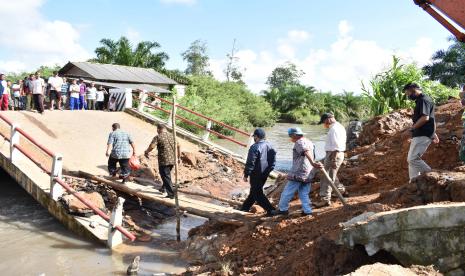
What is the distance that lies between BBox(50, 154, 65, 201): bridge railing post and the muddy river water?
0.63 meters

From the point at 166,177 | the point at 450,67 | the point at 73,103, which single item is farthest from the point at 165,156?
the point at 450,67

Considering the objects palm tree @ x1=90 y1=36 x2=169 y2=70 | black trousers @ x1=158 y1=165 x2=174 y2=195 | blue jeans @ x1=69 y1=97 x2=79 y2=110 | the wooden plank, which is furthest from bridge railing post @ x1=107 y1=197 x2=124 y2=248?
palm tree @ x1=90 y1=36 x2=169 y2=70

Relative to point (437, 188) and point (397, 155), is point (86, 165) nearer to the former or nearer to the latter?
point (397, 155)

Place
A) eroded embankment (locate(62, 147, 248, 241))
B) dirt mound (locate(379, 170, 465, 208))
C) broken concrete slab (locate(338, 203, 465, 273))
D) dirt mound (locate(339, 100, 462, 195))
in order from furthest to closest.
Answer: eroded embankment (locate(62, 147, 248, 241))
dirt mound (locate(339, 100, 462, 195))
dirt mound (locate(379, 170, 465, 208))
broken concrete slab (locate(338, 203, 465, 273))

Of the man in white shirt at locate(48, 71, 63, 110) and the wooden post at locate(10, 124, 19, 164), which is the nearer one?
the wooden post at locate(10, 124, 19, 164)

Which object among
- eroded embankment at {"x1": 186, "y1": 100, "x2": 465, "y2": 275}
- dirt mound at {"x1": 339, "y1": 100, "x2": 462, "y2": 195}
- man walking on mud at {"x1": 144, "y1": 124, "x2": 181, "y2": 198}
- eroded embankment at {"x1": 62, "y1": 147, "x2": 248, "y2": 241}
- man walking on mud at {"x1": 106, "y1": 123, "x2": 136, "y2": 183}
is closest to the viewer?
eroded embankment at {"x1": 186, "y1": 100, "x2": 465, "y2": 275}

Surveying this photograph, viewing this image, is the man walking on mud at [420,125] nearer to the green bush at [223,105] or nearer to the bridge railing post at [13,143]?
the bridge railing post at [13,143]

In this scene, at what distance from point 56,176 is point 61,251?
164 centimetres

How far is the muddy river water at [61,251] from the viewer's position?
7219mm

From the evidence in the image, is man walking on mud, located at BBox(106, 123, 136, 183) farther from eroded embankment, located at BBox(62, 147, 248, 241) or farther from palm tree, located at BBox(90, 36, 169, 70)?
palm tree, located at BBox(90, 36, 169, 70)

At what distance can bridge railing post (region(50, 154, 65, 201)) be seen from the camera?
8.94 metres

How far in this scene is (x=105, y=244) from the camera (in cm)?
820

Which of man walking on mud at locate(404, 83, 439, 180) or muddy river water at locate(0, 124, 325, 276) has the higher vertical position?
man walking on mud at locate(404, 83, 439, 180)

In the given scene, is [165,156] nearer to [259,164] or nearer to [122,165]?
[122,165]
